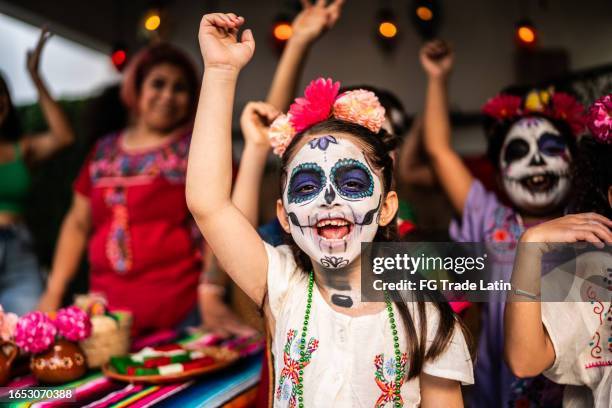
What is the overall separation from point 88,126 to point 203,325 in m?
1.43

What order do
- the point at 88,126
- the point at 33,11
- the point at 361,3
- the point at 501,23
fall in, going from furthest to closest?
the point at 361,3 < the point at 501,23 < the point at 33,11 < the point at 88,126

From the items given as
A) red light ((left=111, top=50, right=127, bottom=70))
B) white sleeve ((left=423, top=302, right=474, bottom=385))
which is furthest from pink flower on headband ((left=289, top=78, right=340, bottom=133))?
red light ((left=111, top=50, right=127, bottom=70))

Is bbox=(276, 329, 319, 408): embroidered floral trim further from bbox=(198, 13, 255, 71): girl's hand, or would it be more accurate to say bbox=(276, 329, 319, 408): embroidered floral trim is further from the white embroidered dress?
bbox=(198, 13, 255, 71): girl's hand

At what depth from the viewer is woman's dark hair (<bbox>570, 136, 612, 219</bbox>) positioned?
5.27 feet

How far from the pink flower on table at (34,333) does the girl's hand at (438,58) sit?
1.62 meters

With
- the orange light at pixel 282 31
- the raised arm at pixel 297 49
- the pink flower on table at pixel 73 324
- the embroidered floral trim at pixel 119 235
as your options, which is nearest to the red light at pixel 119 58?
the embroidered floral trim at pixel 119 235

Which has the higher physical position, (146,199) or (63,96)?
(63,96)

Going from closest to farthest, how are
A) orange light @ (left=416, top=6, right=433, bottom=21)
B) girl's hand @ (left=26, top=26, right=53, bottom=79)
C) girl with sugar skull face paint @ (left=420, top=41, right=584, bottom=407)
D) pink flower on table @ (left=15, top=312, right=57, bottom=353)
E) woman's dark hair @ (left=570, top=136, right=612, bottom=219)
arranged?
woman's dark hair @ (left=570, top=136, right=612, bottom=219), pink flower on table @ (left=15, top=312, right=57, bottom=353), girl with sugar skull face paint @ (left=420, top=41, right=584, bottom=407), girl's hand @ (left=26, top=26, right=53, bottom=79), orange light @ (left=416, top=6, right=433, bottom=21)

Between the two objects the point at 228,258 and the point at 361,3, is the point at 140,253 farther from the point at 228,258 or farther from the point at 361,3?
the point at 361,3

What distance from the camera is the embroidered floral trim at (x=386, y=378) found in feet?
4.47

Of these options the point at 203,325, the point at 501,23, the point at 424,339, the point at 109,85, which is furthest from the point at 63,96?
the point at 424,339

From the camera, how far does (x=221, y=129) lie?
4.51 feet

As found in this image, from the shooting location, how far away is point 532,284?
1396 mm

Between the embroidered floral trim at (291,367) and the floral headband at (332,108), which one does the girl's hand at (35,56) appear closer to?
the floral headband at (332,108)
